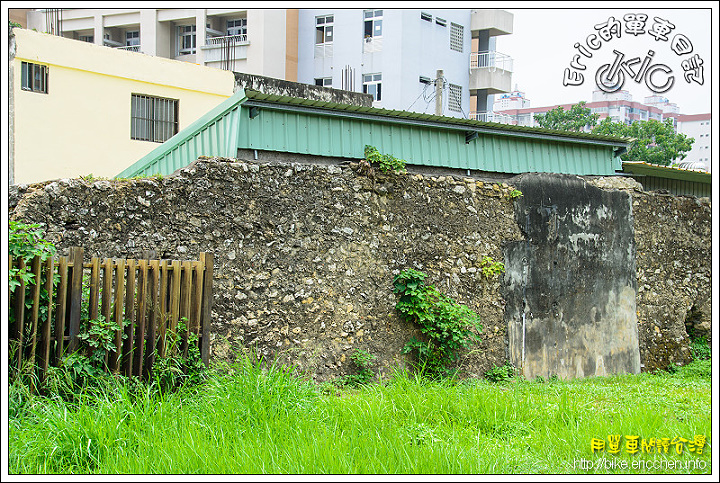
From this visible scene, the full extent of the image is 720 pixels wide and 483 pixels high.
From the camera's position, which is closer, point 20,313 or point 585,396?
point 20,313

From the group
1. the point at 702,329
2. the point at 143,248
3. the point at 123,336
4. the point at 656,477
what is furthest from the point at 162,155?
the point at 702,329

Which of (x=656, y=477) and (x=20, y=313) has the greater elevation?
(x=20, y=313)

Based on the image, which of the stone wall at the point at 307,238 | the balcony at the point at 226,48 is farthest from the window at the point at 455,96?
the stone wall at the point at 307,238

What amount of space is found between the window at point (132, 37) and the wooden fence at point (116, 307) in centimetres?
1886

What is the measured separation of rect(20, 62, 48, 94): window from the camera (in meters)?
13.0

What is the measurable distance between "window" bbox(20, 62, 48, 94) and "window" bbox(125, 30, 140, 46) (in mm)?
9688

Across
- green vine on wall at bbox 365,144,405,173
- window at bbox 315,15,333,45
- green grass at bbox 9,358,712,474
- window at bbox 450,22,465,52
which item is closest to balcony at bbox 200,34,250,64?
Answer: window at bbox 315,15,333,45

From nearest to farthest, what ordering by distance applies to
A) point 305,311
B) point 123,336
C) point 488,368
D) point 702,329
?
point 123,336
point 305,311
point 488,368
point 702,329

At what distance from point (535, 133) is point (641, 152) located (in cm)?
1546

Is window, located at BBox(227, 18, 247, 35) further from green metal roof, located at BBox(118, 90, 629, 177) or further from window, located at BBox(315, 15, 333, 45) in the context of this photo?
green metal roof, located at BBox(118, 90, 629, 177)

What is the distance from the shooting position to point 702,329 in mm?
10375

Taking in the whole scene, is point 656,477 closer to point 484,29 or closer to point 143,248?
point 143,248

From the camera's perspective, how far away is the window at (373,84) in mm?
19406

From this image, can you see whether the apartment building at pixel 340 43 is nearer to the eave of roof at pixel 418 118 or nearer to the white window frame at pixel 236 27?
the white window frame at pixel 236 27
